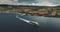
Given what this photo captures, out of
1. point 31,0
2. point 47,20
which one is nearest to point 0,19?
point 31,0

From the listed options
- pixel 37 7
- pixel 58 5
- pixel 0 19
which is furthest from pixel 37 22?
pixel 0 19

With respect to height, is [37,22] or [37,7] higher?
[37,7]

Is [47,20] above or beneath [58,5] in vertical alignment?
beneath

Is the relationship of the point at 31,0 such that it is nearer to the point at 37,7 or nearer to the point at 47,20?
the point at 37,7

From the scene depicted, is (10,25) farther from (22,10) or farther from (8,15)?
(22,10)

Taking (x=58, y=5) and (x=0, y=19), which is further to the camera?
(x=0, y=19)

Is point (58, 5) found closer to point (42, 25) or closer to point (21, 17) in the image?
point (42, 25)

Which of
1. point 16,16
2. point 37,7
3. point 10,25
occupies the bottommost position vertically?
point 10,25

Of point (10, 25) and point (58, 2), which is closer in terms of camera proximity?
point (58, 2)

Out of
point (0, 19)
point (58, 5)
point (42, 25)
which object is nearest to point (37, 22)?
point (42, 25)
